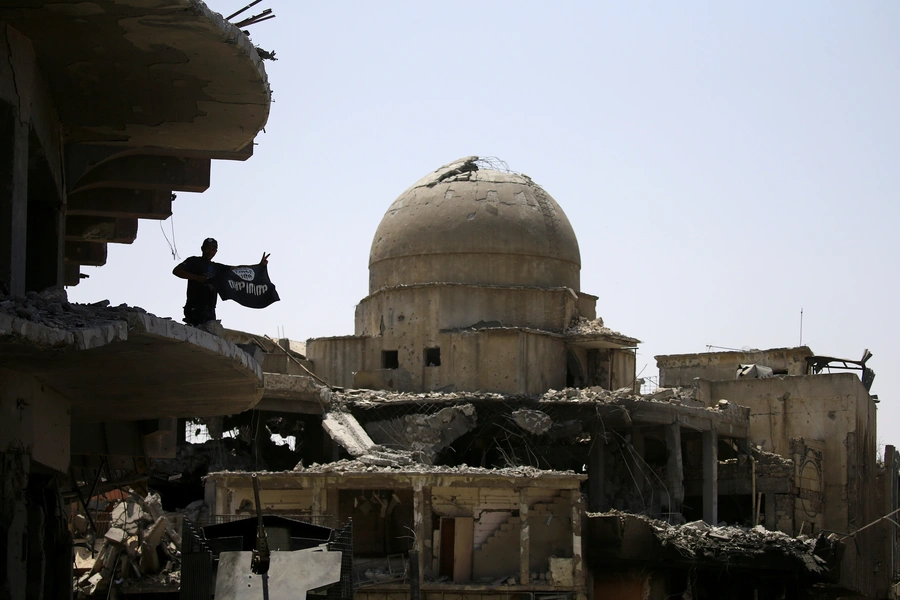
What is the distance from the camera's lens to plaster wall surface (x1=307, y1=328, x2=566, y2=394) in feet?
117

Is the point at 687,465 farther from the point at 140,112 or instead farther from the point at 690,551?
the point at 140,112

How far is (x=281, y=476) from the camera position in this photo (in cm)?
2906

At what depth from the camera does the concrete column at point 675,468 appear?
113 ft

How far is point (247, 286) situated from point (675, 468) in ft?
73.0

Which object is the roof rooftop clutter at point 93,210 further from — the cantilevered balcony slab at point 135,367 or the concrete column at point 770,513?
the concrete column at point 770,513

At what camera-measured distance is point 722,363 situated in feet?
151

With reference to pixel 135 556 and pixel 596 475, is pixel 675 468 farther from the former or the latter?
pixel 135 556

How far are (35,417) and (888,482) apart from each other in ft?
121

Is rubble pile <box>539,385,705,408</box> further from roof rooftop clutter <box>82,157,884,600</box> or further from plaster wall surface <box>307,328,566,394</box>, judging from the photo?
plaster wall surface <box>307,328,566,394</box>

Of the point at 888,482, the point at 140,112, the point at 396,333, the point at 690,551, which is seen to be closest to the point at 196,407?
the point at 140,112

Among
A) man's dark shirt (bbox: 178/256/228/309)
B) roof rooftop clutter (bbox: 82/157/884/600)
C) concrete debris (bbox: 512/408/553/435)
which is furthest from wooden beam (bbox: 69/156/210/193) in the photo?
concrete debris (bbox: 512/408/553/435)

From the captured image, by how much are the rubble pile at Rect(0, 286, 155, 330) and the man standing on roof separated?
2193mm

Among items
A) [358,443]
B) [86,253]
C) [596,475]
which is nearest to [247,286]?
[86,253]

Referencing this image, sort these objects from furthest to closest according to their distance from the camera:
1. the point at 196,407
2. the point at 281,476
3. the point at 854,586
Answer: the point at 854,586
the point at 281,476
the point at 196,407
